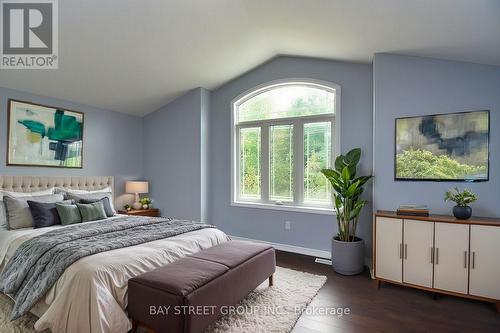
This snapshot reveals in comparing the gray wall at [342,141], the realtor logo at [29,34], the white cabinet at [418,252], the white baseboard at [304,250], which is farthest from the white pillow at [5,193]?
the white cabinet at [418,252]

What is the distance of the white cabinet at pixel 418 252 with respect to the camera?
263 centimetres

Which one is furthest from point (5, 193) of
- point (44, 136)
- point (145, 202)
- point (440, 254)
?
point (440, 254)

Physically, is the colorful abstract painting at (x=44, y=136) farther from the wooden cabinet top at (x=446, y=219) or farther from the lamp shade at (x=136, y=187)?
the wooden cabinet top at (x=446, y=219)

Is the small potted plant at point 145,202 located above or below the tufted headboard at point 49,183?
below

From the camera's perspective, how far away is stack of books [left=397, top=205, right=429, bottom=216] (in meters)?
2.74

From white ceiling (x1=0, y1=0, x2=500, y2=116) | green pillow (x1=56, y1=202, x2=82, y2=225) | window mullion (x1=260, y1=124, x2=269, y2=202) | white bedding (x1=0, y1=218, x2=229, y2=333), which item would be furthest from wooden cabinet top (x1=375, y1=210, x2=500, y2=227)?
green pillow (x1=56, y1=202, x2=82, y2=225)

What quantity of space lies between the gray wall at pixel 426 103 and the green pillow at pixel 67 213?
3.70 meters

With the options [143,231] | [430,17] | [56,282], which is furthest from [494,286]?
[56,282]

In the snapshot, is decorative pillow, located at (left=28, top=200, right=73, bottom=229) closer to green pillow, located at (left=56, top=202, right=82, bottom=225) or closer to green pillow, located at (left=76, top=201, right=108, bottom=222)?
green pillow, located at (left=56, top=202, right=82, bottom=225)

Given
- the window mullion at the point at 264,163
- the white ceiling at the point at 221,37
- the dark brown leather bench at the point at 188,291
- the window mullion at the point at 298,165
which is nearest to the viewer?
the dark brown leather bench at the point at 188,291

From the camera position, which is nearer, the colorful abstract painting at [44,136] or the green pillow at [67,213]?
the green pillow at [67,213]

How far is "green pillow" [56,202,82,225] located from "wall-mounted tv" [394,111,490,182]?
3916mm

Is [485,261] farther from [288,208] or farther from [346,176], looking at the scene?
[288,208]

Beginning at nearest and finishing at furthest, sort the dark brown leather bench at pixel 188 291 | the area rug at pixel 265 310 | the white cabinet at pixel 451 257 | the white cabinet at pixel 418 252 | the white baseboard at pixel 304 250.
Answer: the dark brown leather bench at pixel 188 291 < the area rug at pixel 265 310 < the white cabinet at pixel 451 257 < the white cabinet at pixel 418 252 < the white baseboard at pixel 304 250
